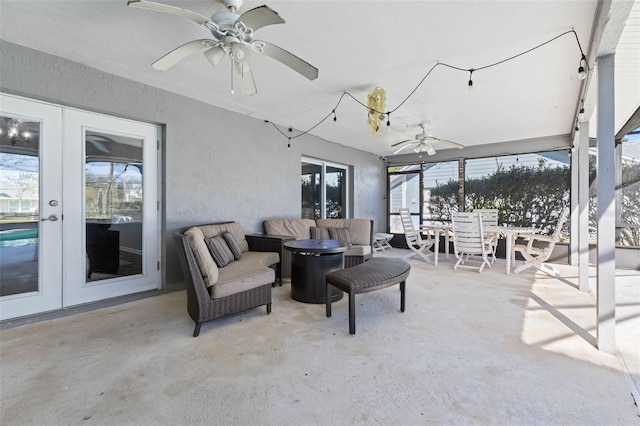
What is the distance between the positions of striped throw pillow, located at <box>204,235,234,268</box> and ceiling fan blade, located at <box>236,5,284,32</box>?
213 centimetres

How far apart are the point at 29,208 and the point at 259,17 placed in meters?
2.87

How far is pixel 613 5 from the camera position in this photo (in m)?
1.72

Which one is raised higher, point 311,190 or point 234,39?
Answer: point 234,39

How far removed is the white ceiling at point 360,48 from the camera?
2.13 m

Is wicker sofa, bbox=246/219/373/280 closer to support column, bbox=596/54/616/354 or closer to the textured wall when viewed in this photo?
the textured wall

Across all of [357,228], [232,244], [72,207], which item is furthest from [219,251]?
[357,228]

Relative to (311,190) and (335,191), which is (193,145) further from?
(335,191)

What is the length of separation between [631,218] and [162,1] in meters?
7.23

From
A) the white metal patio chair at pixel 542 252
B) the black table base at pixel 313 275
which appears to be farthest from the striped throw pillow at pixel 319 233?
the white metal patio chair at pixel 542 252

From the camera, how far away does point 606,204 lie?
2.23 m

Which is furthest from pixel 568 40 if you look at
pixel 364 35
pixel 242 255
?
pixel 242 255

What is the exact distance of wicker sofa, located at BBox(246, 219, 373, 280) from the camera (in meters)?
4.04

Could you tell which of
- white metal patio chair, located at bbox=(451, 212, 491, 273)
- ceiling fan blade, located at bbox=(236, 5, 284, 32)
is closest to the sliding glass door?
white metal patio chair, located at bbox=(451, 212, 491, 273)

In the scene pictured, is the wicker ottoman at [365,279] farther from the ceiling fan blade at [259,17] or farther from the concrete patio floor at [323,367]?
the ceiling fan blade at [259,17]
